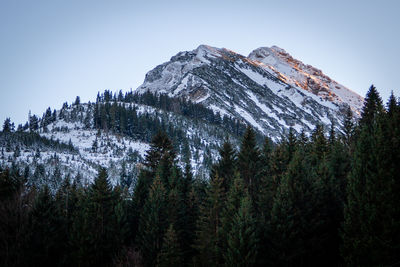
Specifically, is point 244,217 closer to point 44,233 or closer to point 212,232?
point 212,232

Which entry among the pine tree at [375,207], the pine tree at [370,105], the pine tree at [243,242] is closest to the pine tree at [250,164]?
the pine tree at [243,242]

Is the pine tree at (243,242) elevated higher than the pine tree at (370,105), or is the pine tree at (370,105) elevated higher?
the pine tree at (370,105)

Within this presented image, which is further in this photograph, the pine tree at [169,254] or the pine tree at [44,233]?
the pine tree at [44,233]

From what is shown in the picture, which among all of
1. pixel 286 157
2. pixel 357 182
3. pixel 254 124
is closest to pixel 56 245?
pixel 286 157

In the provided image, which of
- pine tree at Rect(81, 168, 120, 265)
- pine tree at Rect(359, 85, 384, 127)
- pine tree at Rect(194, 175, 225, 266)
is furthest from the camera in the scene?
pine tree at Rect(359, 85, 384, 127)

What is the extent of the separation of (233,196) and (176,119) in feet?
385

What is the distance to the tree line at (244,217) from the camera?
67.7 feet

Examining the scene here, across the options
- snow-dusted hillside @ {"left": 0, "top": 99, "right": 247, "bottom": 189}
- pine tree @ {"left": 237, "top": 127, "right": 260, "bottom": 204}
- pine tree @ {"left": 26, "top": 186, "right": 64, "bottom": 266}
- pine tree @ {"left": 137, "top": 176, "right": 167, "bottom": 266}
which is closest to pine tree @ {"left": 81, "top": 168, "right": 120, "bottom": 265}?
pine tree @ {"left": 137, "top": 176, "right": 167, "bottom": 266}

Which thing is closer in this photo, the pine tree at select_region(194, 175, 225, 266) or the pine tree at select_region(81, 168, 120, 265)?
the pine tree at select_region(194, 175, 225, 266)

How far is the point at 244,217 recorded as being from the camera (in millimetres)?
24719

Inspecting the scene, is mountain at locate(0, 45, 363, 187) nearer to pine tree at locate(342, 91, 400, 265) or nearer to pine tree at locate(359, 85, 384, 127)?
pine tree at locate(359, 85, 384, 127)

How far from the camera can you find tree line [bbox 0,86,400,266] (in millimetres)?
20625

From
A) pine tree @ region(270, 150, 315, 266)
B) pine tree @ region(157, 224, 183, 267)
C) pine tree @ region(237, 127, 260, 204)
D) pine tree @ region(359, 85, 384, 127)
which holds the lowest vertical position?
pine tree @ region(157, 224, 183, 267)

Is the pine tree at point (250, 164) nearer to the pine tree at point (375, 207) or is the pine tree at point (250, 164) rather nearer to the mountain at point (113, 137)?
the pine tree at point (375, 207)
